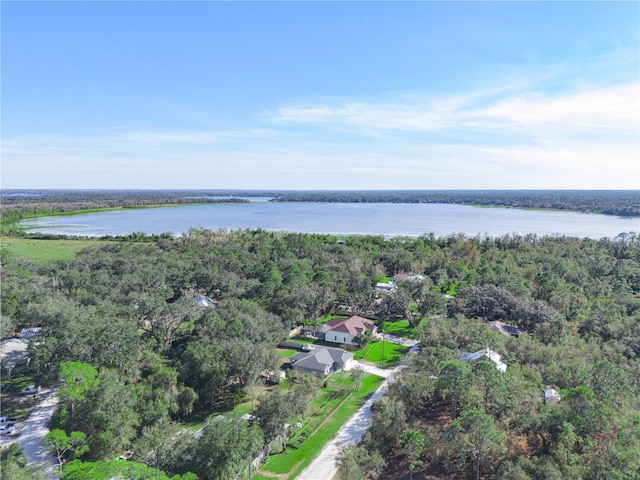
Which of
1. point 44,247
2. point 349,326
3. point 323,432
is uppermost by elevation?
point 44,247

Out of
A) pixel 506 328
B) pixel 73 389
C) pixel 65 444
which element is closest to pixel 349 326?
pixel 506 328

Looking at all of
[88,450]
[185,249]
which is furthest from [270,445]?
[185,249]

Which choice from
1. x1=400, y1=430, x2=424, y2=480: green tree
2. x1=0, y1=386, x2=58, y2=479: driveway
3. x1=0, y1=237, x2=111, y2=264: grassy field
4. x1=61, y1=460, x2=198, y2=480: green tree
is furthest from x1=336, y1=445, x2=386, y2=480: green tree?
x1=0, y1=237, x2=111, y2=264: grassy field

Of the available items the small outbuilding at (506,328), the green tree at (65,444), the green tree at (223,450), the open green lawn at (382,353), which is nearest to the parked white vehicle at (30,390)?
the green tree at (65,444)

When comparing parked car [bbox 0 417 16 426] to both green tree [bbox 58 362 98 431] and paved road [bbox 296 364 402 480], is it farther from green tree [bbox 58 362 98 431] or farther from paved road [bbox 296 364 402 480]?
paved road [bbox 296 364 402 480]

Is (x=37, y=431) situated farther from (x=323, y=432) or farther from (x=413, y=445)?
(x=413, y=445)

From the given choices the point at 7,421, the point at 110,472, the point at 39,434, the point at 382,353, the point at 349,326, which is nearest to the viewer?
the point at 110,472

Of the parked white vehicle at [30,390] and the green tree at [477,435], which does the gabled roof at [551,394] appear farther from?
the parked white vehicle at [30,390]
